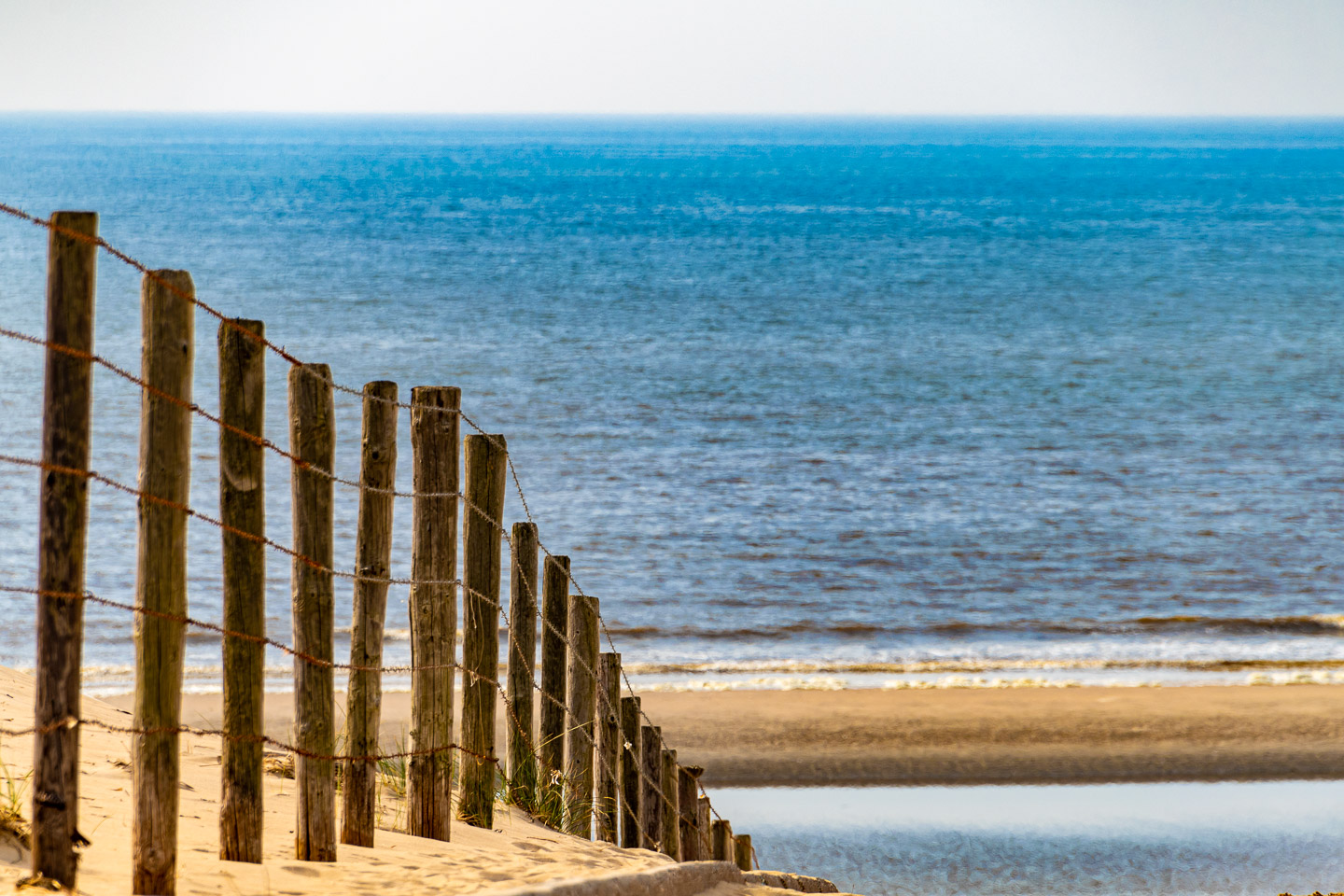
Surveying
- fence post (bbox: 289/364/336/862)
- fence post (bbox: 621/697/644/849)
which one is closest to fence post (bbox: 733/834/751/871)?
fence post (bbox: 621/697/644/849)

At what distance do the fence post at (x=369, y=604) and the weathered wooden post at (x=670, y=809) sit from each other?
3.20 metres

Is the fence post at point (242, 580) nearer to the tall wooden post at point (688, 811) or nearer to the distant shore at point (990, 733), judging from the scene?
the tall wooden post at point (688, 811)

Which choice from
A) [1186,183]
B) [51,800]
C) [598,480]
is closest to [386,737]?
[51,800]

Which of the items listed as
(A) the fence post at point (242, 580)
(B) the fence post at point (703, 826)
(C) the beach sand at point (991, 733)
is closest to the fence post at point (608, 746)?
(B) the fence post at point (703, 826)

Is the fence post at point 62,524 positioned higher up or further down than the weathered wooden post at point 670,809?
higher up

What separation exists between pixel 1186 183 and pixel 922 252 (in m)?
63.9

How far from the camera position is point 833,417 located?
1254 inches

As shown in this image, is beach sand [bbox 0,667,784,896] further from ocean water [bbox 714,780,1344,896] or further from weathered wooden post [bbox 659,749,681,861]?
ocean water [bbox 714,780,1344,896]

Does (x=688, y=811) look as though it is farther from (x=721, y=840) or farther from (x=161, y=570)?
(x=161, y=570)

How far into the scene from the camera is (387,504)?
4.96 metres

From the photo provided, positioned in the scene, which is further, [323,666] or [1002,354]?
[1002,354]

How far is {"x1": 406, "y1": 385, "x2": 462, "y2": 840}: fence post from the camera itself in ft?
17.4

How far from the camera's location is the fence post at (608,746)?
7285mm

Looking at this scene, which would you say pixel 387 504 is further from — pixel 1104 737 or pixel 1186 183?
pixel 1186 183
